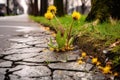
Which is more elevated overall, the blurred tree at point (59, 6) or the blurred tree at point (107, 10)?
the blurred tree at point (107, 10)

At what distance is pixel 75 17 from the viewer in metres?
3.40

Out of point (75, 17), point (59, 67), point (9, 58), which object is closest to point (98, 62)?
point (59, 67)

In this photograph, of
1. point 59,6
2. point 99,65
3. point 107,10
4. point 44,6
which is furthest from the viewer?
point 44,6

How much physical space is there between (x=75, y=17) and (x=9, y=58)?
108 cm

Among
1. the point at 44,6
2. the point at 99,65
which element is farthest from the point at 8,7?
the point at 99,65

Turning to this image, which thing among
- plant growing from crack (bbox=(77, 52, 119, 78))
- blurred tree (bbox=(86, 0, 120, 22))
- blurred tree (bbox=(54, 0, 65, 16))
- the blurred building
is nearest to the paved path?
plant growing from crack (bbox=(77, 52, 119, 78))

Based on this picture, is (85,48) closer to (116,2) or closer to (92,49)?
(92,49)

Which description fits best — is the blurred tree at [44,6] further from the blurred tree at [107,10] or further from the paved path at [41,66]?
the paved path at [41,66]

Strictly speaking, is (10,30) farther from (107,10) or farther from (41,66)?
(41,66)

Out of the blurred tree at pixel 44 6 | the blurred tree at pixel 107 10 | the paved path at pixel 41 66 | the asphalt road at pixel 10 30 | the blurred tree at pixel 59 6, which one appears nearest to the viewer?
the paved path at pixel 41 66

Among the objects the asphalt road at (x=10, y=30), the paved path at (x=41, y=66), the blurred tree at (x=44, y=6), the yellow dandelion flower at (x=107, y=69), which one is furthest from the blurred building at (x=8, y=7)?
the yellow dandelion flower at (x=107, y=69)

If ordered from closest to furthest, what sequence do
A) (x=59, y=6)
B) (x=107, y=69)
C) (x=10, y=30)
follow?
(x=107, y=69) → (x=10, y=30) → (x=59, y=6)

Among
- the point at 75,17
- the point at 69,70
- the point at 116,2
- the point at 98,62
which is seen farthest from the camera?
the point at 116,2

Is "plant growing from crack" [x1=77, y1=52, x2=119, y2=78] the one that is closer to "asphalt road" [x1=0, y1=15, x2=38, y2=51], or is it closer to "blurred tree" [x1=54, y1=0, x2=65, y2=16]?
"asphalt road" [x1=0, y1=15, x2=38, y2=51]
